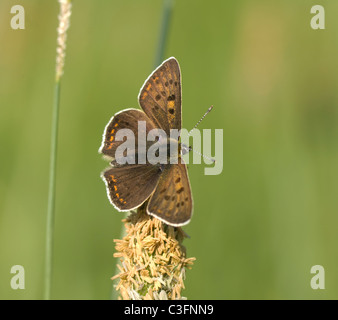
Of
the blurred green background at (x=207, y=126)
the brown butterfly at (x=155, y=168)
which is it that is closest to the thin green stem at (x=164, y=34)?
the brown butterfly at (x=155, y=168)

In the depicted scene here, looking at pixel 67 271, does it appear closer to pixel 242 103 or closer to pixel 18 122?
pixel 18 122

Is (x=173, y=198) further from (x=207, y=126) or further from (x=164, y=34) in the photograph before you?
(x=207, y=126)

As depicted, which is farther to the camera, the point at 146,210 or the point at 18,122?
the point at 18,122

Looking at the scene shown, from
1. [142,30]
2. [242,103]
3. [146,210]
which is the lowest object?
[146,210]

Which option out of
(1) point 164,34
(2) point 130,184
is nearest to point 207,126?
(1) point 164,34

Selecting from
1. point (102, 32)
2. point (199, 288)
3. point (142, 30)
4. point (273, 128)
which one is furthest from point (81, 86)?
point (199, 288)

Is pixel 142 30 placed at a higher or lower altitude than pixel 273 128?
higher

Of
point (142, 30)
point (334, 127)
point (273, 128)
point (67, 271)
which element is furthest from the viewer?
point (142, 30)
